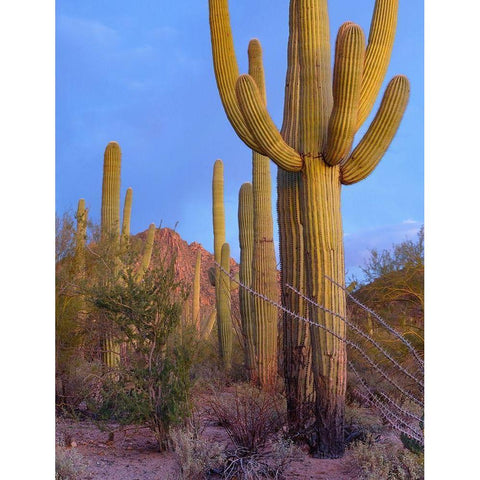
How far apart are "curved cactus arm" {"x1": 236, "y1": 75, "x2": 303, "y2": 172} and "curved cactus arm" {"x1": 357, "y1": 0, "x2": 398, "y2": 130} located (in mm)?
883

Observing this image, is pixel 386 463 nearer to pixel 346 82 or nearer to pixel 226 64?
pixel 346 82

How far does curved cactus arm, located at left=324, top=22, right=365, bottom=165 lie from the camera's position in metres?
6.39

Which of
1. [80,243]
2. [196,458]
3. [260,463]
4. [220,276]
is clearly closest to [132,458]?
[196,458]

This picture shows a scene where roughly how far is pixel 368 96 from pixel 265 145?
1.33 metres

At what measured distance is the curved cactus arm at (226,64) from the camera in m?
7.16

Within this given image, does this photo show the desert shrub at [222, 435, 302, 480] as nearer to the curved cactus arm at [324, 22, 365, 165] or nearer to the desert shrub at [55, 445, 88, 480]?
the desert shrub at [55, 445, 88, 480]

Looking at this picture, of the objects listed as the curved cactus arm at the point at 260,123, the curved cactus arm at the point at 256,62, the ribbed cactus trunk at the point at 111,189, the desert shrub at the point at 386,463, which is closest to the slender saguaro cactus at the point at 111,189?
the ribbed cactus trunk at the point at 111,189

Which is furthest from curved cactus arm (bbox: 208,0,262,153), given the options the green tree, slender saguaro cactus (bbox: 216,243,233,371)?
slender saguaro cactus (bbox: 216,243,233,371)

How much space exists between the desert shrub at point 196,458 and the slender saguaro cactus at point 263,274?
169 inches

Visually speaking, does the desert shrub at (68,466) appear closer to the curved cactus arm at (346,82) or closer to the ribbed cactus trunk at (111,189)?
the curved cactus arm at (346,82)

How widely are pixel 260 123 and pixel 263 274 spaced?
436 cm
